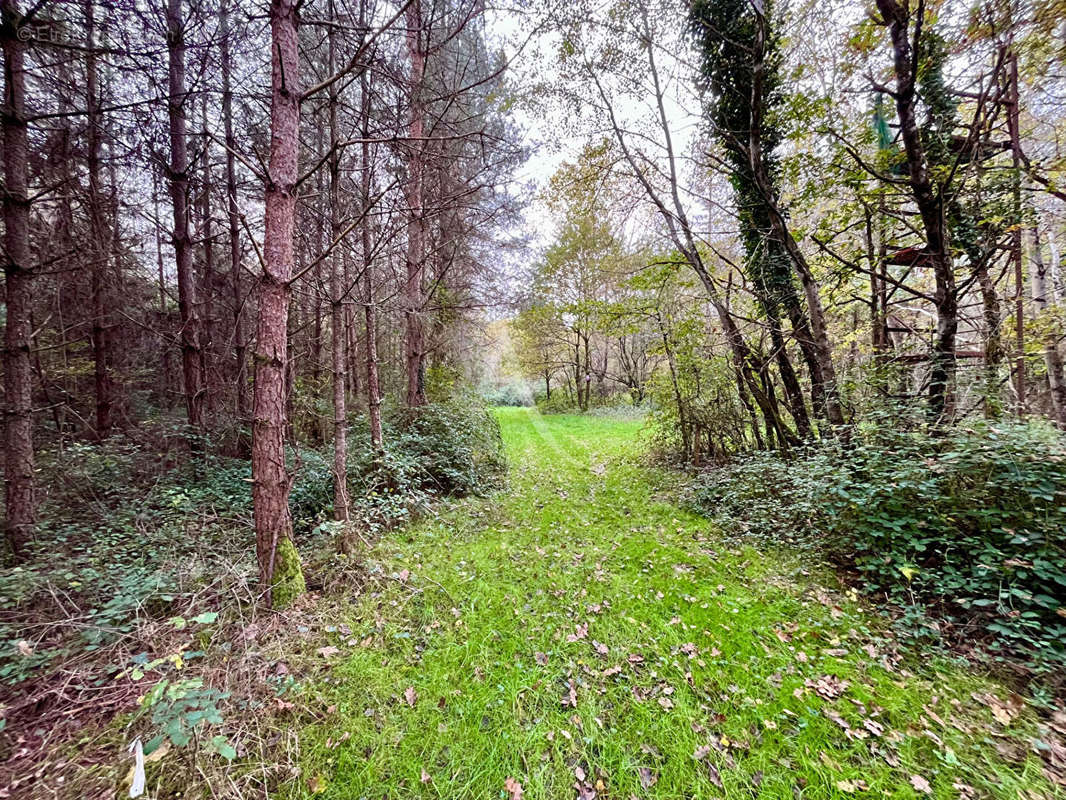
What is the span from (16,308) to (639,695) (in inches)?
222

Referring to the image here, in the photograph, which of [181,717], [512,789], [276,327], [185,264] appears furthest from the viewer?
[185,264]

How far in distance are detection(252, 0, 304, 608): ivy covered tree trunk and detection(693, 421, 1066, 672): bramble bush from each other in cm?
455

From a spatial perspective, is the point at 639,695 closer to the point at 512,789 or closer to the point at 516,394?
the point at 512,789

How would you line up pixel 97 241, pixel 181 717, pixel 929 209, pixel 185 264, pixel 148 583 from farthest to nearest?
pixel 185 264 < pixel 97 241 < pixel 929 209 < pixel 148 583 < pixel 181 717

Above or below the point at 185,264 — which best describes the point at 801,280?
below

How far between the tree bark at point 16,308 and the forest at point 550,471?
30mm

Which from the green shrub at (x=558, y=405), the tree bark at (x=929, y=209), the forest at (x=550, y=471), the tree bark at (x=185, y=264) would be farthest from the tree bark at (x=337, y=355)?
the green shrub at (x=558, y=405)

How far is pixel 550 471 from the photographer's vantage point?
25.6 feet

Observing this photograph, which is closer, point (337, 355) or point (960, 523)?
point (960, 523)

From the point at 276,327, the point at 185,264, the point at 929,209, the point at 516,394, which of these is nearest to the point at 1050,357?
the point at 929,209

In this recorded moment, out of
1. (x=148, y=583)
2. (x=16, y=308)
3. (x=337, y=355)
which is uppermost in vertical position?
(x=16, y=308)

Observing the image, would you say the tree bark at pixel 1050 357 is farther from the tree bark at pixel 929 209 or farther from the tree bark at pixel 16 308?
the tree bark at pixel 16 308

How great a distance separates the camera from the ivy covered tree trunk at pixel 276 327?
2.49 meters

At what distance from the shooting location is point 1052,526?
8.07 feet
